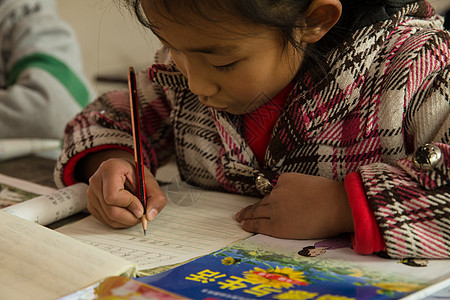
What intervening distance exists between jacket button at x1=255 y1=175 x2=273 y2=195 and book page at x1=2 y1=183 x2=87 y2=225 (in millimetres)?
207

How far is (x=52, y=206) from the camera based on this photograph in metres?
0.63

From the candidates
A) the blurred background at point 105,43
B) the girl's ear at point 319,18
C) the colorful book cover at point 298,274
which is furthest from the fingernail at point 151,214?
the blurred background at point 105,43

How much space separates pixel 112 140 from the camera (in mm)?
722

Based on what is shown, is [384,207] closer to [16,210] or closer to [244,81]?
[244,81]

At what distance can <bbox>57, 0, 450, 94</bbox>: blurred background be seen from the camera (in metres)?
1.64

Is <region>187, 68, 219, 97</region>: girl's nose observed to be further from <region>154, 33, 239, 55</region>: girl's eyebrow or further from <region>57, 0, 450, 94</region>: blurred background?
<region>57, 0, 450, 94</region>: blurred background

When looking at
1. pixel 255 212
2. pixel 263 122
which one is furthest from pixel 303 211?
pixel 263 122

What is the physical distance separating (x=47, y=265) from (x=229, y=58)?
253 mm

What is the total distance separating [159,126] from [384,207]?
1.33 ft

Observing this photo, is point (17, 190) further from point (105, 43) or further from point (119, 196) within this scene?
point (105, 43)

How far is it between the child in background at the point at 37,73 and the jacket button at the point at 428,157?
0.77 meters

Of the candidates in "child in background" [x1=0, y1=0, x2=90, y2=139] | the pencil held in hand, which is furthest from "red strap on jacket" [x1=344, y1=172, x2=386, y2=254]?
"child in background" [x1=0, y1=0, x2=90, y2=139]

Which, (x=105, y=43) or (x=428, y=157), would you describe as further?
(x=105, y=43)

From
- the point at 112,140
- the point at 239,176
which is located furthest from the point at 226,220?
the point at 112,140
